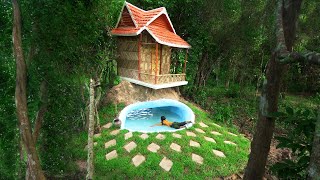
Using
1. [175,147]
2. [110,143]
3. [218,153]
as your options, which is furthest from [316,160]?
[110,143]

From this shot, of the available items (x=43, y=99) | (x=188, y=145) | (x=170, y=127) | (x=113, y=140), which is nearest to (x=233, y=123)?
(x=170, y=127)

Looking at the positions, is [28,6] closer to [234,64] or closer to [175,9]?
[175,9]

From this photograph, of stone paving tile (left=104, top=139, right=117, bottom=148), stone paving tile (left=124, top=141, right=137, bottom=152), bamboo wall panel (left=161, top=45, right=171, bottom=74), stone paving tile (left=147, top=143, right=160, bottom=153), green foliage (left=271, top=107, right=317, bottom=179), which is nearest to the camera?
green foliage (left=271, top=107, right=317, bottom=179)

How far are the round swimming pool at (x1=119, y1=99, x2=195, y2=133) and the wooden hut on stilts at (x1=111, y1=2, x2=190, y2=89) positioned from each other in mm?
1081

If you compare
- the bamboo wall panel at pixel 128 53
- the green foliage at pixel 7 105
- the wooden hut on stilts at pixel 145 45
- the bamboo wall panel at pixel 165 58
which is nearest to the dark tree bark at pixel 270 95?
the green foliage at pixel 7 105

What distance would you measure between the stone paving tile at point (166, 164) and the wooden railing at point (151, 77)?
565 cm

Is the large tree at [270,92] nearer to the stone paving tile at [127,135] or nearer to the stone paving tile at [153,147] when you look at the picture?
the stone paving tile at [153,147]

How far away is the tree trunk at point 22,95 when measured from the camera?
4.98 meters

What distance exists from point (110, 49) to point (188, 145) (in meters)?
7.90

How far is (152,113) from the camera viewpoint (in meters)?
14.3

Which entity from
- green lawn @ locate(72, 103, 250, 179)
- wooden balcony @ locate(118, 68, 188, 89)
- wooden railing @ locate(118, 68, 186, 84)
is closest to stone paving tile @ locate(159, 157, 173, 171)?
green lawn @ locate(72, 103, 250, 179)

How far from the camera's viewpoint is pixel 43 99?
592 centimetres

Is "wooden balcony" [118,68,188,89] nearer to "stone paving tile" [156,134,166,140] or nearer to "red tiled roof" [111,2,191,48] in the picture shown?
"red tiled roof" [111,2,191,48]

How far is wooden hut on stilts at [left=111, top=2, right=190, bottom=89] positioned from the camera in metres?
13.1
